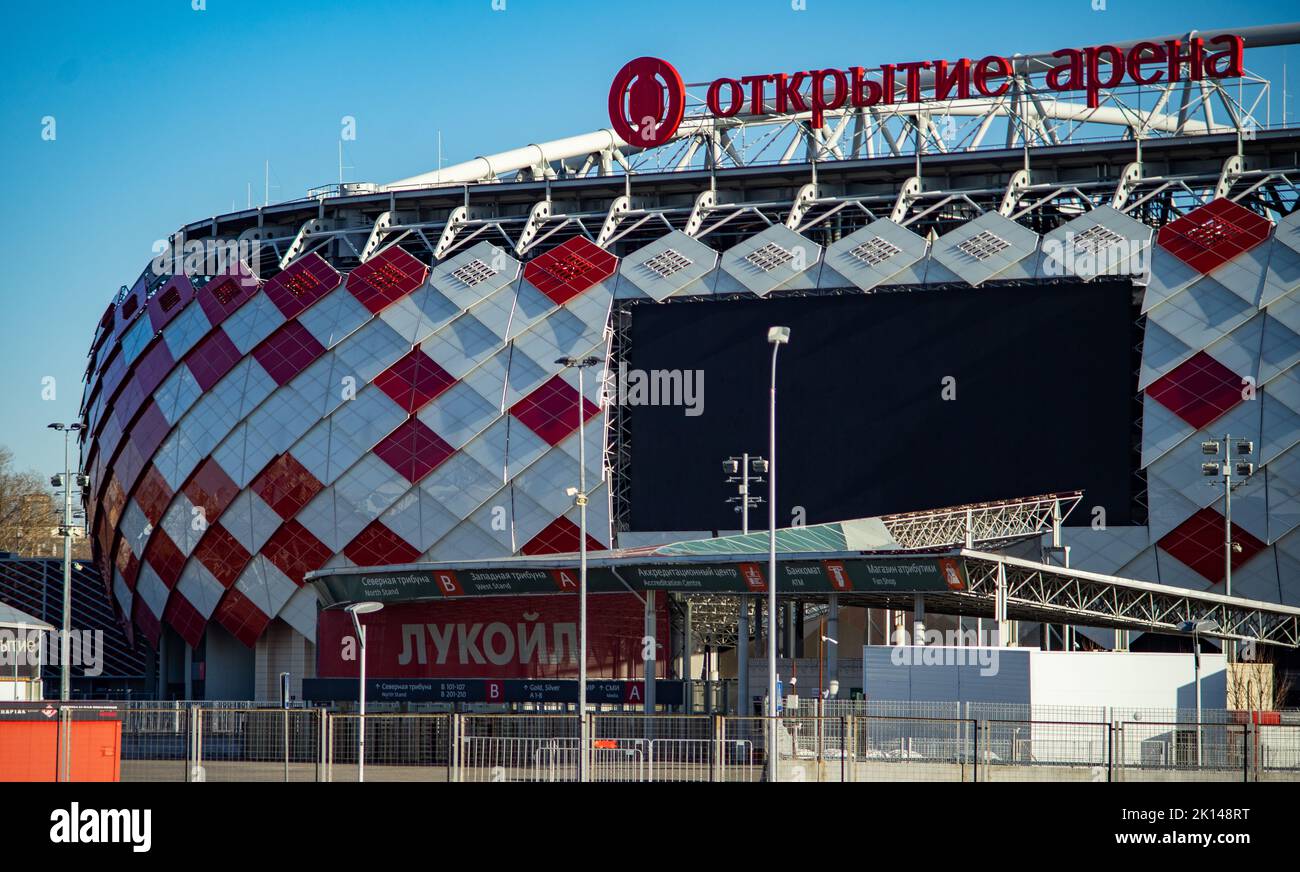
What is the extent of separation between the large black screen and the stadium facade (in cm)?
19

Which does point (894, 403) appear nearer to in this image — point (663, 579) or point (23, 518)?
point (663, 579)

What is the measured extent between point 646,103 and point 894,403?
54.7ft

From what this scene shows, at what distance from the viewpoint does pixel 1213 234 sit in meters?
62.8

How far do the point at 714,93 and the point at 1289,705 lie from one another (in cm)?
3243

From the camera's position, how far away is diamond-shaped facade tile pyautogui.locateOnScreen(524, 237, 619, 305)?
68.4 m

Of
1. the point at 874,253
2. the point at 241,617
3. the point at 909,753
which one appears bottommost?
the point at 909,753

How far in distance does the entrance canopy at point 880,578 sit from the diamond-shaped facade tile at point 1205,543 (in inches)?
242

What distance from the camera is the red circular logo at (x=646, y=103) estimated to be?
222 ft

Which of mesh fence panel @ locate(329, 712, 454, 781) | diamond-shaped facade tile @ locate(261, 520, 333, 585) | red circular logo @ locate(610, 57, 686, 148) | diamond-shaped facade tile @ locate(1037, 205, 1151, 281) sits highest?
red circular logo @ locate(610, 57, 686, 148)

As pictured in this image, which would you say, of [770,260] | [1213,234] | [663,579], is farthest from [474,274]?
[1213,234]

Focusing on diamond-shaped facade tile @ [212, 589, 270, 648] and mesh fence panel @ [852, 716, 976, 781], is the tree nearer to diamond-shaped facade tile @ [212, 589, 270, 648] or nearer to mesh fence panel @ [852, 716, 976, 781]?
diamond-shaped facade tile @ [212, 589, 270, 648]

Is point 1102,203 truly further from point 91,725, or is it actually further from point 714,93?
point 91,725

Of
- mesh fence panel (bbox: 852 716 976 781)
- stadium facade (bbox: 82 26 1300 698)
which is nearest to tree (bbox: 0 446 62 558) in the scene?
stadium facade (bbox: 82 26 1300 698)

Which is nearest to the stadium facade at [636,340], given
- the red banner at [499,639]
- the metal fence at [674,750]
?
the red banner at [499,639]
